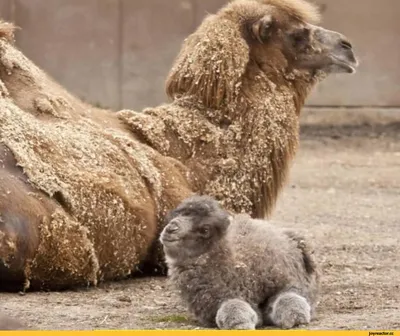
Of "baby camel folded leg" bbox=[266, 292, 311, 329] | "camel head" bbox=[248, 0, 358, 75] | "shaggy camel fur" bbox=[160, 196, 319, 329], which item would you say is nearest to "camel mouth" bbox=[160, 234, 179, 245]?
"shaggy camel fur" bbox=[160, 196, 319, 329]

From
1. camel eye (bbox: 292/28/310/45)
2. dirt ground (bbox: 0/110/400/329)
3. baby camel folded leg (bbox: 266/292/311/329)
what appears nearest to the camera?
baby camel folded leg (bbox: 266/292/311/329)

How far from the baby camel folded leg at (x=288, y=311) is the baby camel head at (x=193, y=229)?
0.35m

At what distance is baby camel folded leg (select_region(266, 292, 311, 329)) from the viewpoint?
15.8 ft

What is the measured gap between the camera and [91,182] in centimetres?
588

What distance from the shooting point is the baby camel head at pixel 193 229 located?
491 centimetres

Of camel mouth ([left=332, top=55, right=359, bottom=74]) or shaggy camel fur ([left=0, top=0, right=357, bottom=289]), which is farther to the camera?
camel mouth ([left=332, top=55, right=359, bottom=74])

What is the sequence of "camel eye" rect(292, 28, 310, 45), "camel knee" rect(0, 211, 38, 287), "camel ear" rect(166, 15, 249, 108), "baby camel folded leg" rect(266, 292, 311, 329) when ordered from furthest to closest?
"camel eye" rect(292, 28, 310, 45) < "camel ear" rect(166, 15, 249, 108) < "camel knee" rect(0, 211, 38, 287) < "baby camel folded leg" rect(266, 292, 311, 329)

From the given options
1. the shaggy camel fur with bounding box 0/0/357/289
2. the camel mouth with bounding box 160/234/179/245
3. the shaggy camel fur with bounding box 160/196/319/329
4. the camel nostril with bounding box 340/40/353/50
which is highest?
the camel nostril with bounding box 340/40/353/50

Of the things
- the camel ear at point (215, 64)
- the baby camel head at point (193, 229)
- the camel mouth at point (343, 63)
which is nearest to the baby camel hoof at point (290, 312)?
the baby camel head at point (193, 229)

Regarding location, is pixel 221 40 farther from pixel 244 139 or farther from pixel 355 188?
pixel 355 188

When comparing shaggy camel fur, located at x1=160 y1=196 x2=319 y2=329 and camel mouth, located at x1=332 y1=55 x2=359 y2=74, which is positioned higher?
camel mouth, located at x1=332 y1=55 x2=359 y2=74

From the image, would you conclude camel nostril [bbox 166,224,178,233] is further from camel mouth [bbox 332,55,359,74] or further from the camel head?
camel mouth [bbox 332,55,359,74]

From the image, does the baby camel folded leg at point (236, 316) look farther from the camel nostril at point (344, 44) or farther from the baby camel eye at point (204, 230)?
the camel nostril at point (344, 44)

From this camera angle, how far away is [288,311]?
4840 mm
